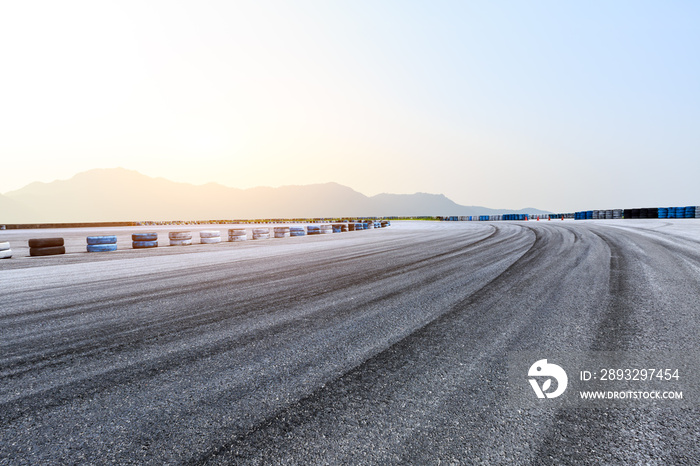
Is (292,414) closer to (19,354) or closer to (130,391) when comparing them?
(130,391)

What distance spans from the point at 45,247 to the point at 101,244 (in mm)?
1930

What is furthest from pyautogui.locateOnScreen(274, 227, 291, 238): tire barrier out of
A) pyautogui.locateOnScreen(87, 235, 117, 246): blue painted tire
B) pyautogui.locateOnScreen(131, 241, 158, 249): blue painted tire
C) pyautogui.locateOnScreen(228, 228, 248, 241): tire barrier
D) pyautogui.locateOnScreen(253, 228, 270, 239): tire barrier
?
pyautogui.locateOnScreen(87, 235, 117, 246): blue painted tire

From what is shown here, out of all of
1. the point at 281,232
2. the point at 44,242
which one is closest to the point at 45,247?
the point at 44,242

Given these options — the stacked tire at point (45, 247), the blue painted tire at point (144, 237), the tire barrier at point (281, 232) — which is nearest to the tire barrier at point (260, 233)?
the tire barrier at point (281, 232)

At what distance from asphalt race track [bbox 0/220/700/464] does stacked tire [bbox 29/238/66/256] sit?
821 cm

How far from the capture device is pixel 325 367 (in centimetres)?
336

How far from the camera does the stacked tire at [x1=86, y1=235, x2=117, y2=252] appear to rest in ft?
51.2

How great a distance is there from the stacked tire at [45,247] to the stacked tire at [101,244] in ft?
3.53

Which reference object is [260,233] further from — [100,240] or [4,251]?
[4,251]

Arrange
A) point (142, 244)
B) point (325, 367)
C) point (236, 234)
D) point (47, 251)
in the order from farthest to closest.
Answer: point (236, 234) < point (142, 244) < point (47, 251) < point (325, 367)

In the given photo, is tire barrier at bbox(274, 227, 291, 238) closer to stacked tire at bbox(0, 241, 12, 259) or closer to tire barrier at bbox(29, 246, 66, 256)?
tire barrier at bbox(29, 246, 66, 256)

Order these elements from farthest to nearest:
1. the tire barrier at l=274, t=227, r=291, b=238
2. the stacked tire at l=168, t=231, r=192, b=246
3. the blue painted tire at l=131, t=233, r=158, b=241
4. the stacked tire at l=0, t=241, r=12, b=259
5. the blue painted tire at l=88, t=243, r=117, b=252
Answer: the tire barrier at l=274, t=227, r=291, b=238, the stacked tire at l=168, t=231, r=192, b=246, the blue painted tire at l=131, t=233, r=158, b=241, the blue painted tire at l=88, t=243, r=117, b=252, the stacked tire at l=0, t=241, r=12, b=259

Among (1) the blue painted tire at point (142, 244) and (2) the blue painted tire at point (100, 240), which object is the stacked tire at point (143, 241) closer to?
(1) the blue painted tire at point (142, 244)

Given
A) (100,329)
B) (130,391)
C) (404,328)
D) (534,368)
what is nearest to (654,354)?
(534,368)
